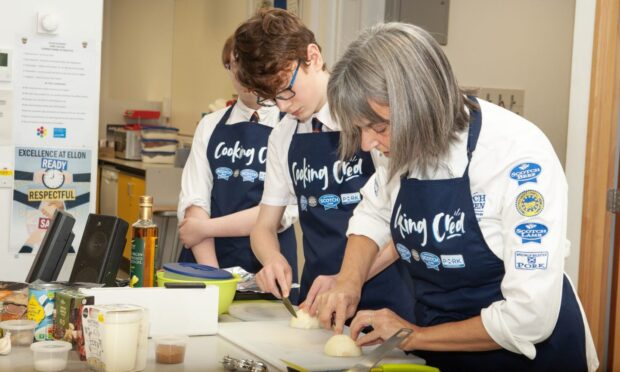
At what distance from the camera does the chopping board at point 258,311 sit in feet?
6.38

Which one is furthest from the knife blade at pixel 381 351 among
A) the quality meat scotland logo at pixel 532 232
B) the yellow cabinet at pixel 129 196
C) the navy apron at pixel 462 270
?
the yellow cabinet at pixel 129 196

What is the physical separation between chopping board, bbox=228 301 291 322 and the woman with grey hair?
38 cm

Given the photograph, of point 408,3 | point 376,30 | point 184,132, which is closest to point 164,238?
point 184,132

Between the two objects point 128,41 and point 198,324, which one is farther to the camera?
point 128,41

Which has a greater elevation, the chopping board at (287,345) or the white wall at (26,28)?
the white wall at (26,28)

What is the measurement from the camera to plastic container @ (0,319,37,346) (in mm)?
1543

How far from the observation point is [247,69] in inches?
79.4

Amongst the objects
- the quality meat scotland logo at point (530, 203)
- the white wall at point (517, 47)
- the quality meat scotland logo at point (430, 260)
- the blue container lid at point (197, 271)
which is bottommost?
the blue container lid at point (197, 271)

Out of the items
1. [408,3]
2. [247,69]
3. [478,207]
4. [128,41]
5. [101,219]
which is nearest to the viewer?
[478,207]

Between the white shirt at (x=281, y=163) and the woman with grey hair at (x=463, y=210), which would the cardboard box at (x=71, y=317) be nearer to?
the woman with grey hair at (x=463, y=210)

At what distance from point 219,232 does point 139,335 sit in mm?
1168

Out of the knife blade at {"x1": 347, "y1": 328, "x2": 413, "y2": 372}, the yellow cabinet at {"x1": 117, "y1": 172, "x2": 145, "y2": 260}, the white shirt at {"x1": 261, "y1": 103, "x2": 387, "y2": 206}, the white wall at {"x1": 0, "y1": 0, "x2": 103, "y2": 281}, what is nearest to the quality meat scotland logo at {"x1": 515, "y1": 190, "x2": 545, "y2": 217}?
the knife blade at {"x1": 347, "y1": 328, "x2": 413, "y2": 372}

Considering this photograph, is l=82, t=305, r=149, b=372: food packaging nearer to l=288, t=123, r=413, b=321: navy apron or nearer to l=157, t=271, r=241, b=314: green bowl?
l=157, t=271, r=241, b=314: green bowl

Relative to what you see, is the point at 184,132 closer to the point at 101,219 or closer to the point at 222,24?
the point at 222,24
